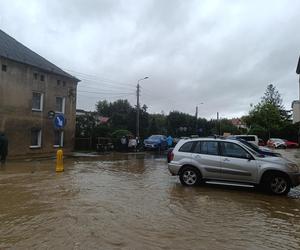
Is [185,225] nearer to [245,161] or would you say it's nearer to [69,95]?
[245,161]

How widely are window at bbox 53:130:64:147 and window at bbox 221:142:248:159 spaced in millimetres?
22443

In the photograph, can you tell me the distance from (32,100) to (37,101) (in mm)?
871

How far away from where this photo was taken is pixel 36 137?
1261 inches

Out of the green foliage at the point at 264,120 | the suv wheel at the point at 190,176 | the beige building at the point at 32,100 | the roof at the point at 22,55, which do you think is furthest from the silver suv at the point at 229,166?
the green foliage at the point at 264,120

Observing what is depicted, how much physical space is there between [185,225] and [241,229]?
3.43 ft

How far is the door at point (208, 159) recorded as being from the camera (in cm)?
1360

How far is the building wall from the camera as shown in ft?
93.6

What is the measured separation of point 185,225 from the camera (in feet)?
27.1

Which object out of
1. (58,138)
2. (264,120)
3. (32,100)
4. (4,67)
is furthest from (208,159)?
(264,120)

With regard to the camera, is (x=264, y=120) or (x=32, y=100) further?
(x=264, y=120)

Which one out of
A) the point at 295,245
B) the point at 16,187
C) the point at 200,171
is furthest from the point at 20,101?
the point at 295,245

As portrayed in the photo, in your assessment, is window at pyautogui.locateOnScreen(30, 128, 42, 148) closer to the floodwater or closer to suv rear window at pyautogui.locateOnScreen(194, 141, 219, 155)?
the floodwater

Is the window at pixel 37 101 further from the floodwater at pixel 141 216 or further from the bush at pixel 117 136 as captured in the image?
the floodwater at pixel 141 216

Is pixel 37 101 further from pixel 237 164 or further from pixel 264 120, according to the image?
pixel 264 120
